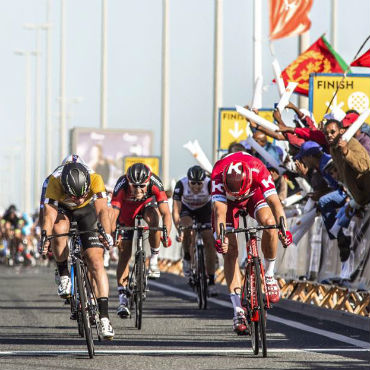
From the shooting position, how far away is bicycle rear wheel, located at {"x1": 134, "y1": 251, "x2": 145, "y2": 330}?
15.1m

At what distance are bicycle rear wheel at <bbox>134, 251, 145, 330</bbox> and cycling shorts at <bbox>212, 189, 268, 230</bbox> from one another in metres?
2.53

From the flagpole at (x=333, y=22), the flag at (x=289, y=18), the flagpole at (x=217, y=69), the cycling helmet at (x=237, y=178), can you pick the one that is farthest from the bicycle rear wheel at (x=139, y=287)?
the flagpole at (x=333, y=22)

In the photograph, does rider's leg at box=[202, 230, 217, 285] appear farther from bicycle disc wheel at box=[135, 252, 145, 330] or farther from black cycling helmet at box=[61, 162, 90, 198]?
black cycling helmet at box=[61, 162, 90, 198]

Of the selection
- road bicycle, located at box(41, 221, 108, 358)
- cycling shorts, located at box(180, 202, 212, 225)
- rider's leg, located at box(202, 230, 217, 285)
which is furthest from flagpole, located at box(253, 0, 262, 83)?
road bicycle, located at box(41, 221, 108, 358)

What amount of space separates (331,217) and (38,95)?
6750 centimetres

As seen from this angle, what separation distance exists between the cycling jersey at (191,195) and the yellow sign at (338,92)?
2033mm

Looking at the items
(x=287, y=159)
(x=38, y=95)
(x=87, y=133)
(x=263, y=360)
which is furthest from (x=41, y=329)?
(x=38, y=95)

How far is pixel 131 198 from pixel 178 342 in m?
2.92

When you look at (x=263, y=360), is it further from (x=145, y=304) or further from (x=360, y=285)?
(x=145, y=304)

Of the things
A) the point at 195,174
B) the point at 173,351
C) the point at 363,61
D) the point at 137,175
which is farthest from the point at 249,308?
the point at 363,61

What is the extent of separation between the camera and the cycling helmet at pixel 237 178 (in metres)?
12.2

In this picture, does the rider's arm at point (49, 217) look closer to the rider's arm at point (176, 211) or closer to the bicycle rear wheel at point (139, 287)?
the bicycle rear wheel at point (139, 287)

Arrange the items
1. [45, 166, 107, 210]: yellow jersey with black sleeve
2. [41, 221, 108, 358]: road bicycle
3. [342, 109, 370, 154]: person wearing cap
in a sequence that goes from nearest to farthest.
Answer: [41, 221, 108, 358]: road bicycle, [45, 166, 107, 210]: yellow jersey with black sleeve, [342, 109, 370, 154]: person wearing cap

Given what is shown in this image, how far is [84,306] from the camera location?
1212 centimetres
